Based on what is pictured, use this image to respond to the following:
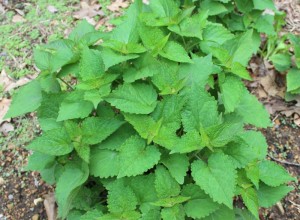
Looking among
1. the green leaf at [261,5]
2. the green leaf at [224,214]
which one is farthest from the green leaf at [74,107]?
the green leaf at [261,5]

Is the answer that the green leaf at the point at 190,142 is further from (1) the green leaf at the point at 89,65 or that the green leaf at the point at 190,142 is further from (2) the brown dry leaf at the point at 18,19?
(2) the brown dry leaf at the point at 18,19

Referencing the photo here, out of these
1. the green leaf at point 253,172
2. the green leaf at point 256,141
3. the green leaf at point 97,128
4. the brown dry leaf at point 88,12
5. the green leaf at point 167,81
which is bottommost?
the brown dry leaf at point 88,12

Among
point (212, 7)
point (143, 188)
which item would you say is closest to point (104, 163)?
point (143, 188)

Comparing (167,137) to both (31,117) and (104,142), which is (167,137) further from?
(31,117)

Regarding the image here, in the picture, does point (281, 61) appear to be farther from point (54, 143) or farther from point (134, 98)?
→ point (54, 143)

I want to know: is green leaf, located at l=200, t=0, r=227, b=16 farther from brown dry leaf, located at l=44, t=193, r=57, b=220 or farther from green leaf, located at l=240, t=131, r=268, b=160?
brown dry leaf, located at l=44, t=193, r=57, b=220

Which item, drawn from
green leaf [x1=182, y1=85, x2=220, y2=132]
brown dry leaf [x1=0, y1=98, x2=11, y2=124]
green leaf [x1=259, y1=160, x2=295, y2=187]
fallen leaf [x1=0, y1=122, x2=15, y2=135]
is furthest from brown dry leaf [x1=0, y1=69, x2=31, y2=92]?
green leaf [x1=259, y1=160, x2=295, y2=187]
